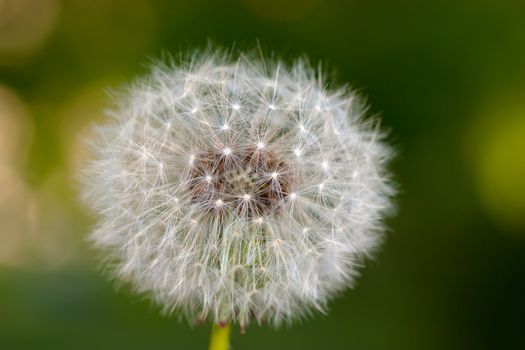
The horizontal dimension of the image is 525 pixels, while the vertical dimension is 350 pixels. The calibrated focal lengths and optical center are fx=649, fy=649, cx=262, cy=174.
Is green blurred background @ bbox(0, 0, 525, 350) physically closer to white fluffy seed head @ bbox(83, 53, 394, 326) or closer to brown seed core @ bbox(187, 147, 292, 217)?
white fluffy seed head @ bbox(83, 53, 394, 326)

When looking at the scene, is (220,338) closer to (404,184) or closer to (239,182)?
(239,182)

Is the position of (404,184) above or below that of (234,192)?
above

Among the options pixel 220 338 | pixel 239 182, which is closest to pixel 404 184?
pixel 239 182

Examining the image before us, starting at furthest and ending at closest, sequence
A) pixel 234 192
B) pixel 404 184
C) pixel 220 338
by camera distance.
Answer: pixel 404 184, pixel 234 192, pixel 220 338

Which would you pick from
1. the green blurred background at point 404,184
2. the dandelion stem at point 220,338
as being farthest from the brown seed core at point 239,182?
the green blurred background at point 404,184

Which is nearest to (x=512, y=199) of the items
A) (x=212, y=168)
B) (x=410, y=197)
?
(x=410, y=197)

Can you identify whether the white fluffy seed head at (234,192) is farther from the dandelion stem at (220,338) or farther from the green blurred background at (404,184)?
the green blurred background at (404,184)
